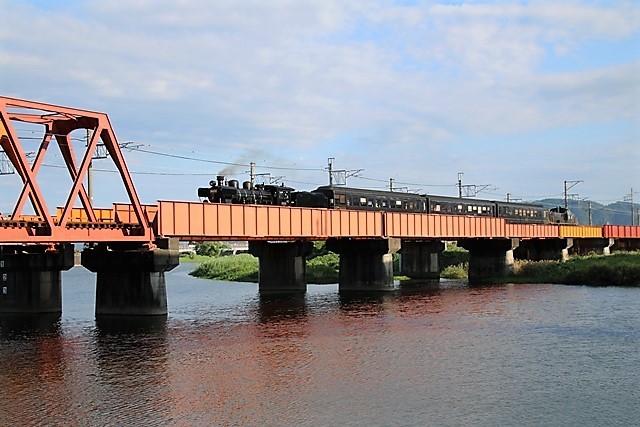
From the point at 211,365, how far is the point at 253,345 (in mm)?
5477

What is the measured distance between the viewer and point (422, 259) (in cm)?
9356

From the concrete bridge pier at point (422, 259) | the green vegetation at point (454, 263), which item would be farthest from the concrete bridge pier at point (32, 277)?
the green vegetation at point (454, 263)

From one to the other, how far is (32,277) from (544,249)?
225 feet

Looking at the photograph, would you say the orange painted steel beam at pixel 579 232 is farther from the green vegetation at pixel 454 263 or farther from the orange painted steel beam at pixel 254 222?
the orange painted steel beam at pixel 254 222

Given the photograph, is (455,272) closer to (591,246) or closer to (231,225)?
(591,246)

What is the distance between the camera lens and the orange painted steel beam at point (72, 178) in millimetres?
36094

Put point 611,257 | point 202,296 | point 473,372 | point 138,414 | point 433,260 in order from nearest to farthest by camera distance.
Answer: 1. point 138,414
2. point 473,372
3. point 202,296
4. point 611,257
5. point 433,260

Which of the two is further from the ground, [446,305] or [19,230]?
[19,230]

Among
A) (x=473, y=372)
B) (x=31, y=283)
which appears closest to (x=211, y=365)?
(x=473, y=372)

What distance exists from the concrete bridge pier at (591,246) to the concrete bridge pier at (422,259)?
78.8ft

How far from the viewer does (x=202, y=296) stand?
71250 mm

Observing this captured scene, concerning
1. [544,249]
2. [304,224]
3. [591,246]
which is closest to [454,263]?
[544,249]

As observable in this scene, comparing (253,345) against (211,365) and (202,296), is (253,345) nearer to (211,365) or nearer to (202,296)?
(211,365)

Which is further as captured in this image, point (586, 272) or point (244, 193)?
point (586, 272)
